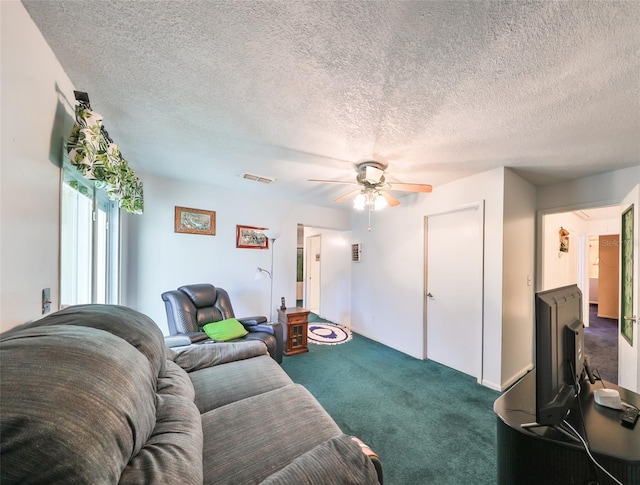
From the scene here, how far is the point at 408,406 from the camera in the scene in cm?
234

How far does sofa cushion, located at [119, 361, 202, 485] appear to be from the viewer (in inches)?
29.1

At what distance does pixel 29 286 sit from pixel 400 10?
1982mm

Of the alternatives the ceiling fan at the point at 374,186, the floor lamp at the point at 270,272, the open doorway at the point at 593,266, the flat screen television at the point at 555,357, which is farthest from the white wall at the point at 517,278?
the floor lamp at the point at 270,272

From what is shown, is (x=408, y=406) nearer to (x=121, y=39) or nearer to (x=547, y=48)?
(x=547, y=48)

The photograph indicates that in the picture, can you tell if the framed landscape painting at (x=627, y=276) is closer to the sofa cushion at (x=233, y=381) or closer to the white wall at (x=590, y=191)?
the white wall at (x=590, y=191)

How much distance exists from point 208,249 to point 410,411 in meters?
3.20

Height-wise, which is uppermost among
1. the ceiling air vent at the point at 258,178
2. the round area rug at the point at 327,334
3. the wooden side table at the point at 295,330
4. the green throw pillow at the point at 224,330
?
the ceiling air vent at the point at 258,178

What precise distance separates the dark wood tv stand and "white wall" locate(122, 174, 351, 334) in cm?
350

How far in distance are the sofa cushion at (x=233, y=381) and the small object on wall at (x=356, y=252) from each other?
309cm

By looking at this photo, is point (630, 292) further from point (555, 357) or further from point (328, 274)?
point (328, 274)

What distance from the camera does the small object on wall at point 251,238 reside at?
157 inches

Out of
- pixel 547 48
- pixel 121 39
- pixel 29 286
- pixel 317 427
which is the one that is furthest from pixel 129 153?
pixel 547 48

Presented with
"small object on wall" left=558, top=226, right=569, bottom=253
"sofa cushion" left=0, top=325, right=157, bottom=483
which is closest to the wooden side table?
"sofa cushion" left=0, top=325, right=157, bottom=483

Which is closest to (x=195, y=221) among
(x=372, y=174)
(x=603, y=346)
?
(x=372, y=174)
